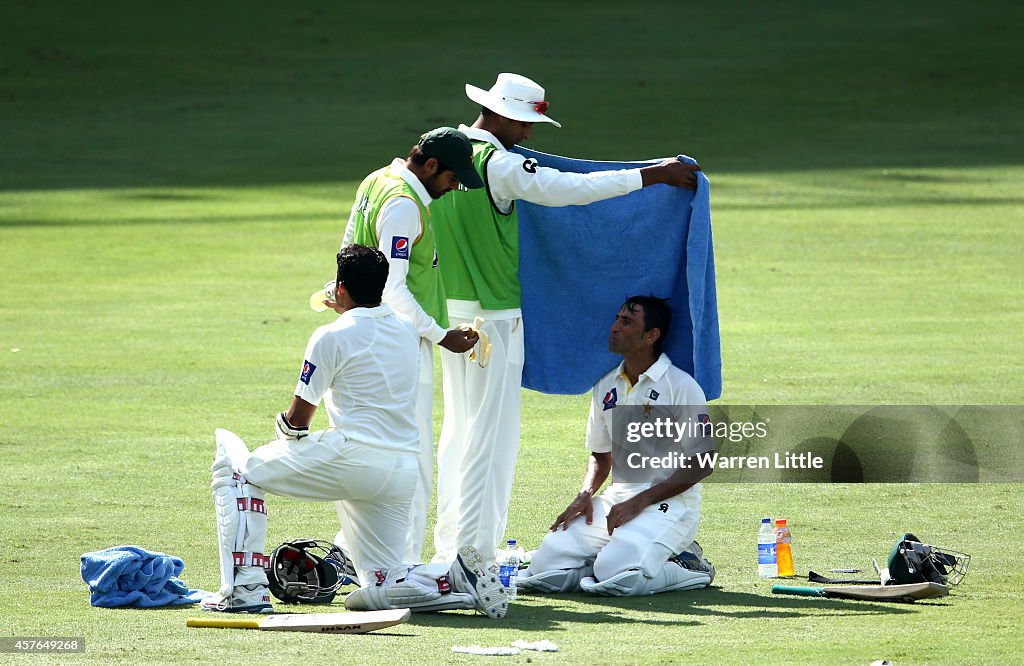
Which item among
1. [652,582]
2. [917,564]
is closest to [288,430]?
[652,582]

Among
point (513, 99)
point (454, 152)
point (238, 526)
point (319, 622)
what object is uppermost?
point (513, 99)

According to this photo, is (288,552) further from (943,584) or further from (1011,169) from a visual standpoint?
(1011,169)

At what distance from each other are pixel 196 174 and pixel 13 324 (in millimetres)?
9325

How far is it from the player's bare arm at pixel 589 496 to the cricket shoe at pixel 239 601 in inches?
66.8

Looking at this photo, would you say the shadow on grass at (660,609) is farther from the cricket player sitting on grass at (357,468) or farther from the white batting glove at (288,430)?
the white batting glove at (288,430)

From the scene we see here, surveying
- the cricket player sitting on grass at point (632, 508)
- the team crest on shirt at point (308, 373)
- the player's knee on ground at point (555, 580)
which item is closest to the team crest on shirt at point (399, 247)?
the team crest on shirt at point (308, 373)

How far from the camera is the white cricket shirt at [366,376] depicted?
288 inches

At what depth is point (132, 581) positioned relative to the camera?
7516 millimetres

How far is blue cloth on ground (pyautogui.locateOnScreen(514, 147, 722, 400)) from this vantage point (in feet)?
29.5

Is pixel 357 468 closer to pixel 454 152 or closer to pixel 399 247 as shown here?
pixel 399 247

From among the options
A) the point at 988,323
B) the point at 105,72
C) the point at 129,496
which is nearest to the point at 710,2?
the point at 105,72

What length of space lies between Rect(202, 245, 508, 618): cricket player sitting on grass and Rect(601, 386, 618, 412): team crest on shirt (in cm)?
130

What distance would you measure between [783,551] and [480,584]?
1.76 metres

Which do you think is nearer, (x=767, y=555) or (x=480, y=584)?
(x=480, y=584)
